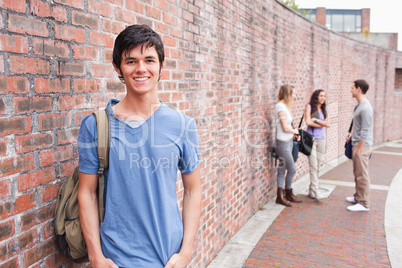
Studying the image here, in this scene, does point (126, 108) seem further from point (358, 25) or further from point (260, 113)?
point (358, 25)

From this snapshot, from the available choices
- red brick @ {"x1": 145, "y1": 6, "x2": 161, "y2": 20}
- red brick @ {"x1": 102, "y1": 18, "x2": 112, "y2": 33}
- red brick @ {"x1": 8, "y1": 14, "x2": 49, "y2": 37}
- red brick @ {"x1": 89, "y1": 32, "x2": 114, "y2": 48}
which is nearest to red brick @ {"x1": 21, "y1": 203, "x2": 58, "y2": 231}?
red brick @ {"x1": 8, "y1": 14, "x2": 49, "y2": 37}

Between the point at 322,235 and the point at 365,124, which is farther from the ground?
the point at 365,124

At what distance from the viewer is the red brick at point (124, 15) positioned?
2.44m

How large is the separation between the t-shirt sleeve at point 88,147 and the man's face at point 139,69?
27cm

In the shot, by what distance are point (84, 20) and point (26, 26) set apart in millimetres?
457

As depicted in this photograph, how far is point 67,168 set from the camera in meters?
2.06

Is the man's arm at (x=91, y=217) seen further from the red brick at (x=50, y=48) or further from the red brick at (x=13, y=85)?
the red brick at (x=50, y=48)

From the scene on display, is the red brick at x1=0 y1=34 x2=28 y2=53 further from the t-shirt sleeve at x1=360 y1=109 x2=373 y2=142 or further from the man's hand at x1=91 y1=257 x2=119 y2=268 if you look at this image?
the t-shirt sleeve at x1=360 y1=109 x2=373 y2=142

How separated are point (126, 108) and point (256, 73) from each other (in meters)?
4.01

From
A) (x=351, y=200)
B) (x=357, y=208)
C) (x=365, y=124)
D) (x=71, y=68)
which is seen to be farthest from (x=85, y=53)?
(x=351, y=200)

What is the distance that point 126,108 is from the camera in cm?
191

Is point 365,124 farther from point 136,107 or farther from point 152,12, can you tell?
point 136,107

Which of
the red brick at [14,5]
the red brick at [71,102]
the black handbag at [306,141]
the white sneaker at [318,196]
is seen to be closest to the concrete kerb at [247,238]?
the white sneaker at [318,196]

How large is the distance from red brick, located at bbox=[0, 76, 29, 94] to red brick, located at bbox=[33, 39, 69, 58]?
178 mm
